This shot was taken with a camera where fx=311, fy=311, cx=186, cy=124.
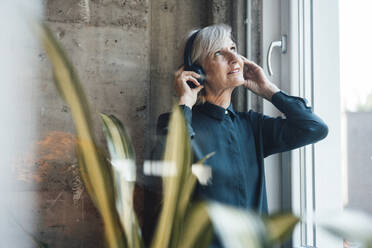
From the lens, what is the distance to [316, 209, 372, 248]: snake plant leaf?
0.27 meters

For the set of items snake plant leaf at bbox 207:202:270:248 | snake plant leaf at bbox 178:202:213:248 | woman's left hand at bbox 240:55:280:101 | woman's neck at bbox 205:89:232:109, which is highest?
woman's left hand at bbox 240:55:280:101

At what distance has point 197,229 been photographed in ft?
1.57

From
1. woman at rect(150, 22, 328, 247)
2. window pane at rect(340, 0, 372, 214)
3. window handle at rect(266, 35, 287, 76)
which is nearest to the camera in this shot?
window pane at rect(340, 0, 372, 214)

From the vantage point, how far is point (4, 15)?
3.06ft

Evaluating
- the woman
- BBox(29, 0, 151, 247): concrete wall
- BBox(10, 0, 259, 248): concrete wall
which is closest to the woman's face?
the woman

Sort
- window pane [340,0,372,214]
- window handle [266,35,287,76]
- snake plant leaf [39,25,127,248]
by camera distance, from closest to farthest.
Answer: snake plant leaf [39,25,127,248] → window pane [340,0,372,214] → window handle [266,35,287,76]

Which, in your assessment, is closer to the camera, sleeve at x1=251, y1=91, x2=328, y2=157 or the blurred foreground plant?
the blurred foreground plant

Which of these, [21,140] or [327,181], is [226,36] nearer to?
[327,181]

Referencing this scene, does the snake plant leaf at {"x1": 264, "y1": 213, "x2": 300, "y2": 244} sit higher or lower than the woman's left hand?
lower

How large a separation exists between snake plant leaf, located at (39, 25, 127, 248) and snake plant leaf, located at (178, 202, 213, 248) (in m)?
0.10

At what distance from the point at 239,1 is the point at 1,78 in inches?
31.3

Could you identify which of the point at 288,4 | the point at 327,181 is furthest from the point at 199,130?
the point at 288,4

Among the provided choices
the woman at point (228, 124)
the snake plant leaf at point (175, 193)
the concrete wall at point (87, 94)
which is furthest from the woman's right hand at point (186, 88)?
the snake plant leaf at point (175, 193)

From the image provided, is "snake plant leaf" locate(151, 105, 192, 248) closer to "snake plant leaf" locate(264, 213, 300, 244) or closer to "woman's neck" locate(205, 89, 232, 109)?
"snake plant leaf" locate(264, 213, 300, 244)
